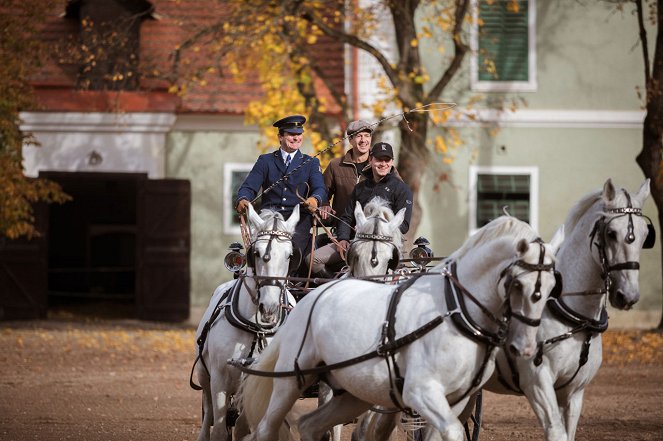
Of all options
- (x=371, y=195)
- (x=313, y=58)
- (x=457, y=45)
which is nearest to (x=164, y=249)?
(x=313, y=58)

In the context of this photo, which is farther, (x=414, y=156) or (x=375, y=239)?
(x=414, y=156)

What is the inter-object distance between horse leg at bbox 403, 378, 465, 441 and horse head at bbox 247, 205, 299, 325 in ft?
5.32

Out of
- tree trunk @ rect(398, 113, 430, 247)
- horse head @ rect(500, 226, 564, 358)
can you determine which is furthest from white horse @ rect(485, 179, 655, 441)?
tree trunk @ rect(398, 113, 430, 247)

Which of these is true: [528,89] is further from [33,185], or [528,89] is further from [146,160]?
[33,185]

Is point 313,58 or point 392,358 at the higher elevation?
point 313,58

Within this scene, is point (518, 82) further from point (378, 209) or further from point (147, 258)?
point (378, 209)

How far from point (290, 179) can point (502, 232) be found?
290cm

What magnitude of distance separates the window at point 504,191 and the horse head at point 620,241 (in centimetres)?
1482

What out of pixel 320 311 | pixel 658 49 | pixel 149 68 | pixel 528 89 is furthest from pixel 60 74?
pixel 320 311

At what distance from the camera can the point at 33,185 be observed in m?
19.8

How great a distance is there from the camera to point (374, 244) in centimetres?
832

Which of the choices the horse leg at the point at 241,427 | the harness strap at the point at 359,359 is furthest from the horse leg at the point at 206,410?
the harness strap at the point at 359,359

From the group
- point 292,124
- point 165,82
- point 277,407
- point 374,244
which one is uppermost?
point 165,82

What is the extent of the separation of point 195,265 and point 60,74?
4.49 m
